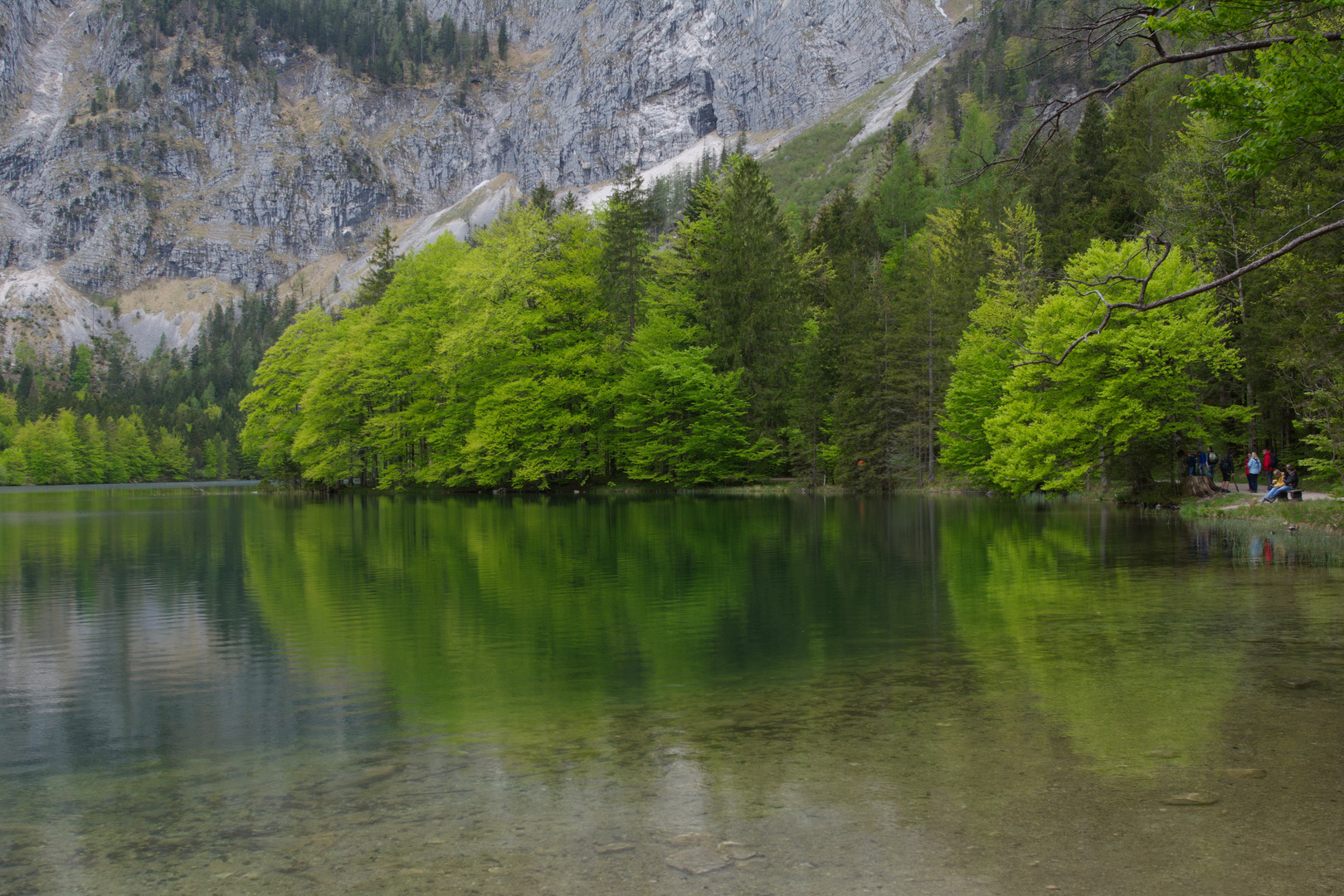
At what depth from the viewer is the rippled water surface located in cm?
408

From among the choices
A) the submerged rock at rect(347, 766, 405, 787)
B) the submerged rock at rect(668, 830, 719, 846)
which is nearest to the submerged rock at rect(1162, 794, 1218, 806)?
the submerged rock at rect(668, 830, 719, 846)

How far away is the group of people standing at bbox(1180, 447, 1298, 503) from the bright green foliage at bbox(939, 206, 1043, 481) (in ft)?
30.6

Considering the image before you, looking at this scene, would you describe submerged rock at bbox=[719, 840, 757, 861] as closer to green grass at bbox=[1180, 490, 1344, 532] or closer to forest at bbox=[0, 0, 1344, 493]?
green grass at bbox=[1180, 490, 1344, 532]

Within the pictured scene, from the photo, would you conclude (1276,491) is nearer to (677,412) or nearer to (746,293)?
(677,412)

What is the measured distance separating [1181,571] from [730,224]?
37.2 metres

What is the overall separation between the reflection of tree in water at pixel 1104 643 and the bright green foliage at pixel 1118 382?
38.7 feet

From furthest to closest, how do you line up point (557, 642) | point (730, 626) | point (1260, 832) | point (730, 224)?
1. point (730, 224)
2. point (730, 626)
3. point (557, 642)
4. point (1260, 832)

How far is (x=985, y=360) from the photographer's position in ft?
136

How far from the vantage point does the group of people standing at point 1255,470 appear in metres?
25.0

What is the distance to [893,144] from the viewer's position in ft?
357

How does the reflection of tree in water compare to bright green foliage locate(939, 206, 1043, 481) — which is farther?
bright green foliage locate(939, 206, 1043, 481)

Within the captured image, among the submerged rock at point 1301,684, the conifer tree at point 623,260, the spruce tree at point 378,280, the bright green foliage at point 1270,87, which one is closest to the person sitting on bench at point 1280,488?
the bright green foliage at point 1270,87

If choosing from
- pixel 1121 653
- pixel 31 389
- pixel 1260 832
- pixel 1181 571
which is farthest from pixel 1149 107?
pixel 31 389

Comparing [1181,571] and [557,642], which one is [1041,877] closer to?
[557,642]
